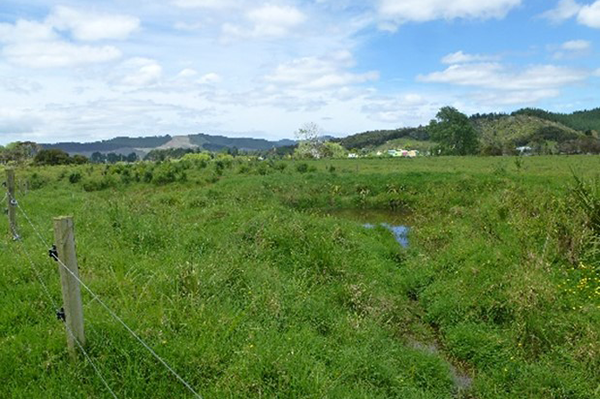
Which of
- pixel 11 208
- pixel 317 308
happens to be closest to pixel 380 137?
pixel 11 208

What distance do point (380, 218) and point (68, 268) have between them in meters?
18.1

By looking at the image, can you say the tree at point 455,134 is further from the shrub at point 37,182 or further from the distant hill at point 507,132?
the shrub at point 37,182

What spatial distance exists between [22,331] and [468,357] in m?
7.01

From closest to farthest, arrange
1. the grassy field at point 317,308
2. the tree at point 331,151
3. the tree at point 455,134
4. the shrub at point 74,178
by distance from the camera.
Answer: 1. the grassy field at point 317,308
2. the shrub at point 74,178
3. the tree at point 455,134
4. the tree at point 331,151

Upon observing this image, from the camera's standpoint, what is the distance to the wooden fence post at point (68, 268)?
4.66 meters

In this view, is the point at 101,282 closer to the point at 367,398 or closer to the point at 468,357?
the point at 367,398

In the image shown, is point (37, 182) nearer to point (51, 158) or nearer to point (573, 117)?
point (51, 158)

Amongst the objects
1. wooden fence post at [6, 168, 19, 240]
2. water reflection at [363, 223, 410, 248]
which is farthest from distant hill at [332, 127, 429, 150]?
wooden fence post at [6, 168, 19, 240]

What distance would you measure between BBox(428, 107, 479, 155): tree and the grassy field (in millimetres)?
65478

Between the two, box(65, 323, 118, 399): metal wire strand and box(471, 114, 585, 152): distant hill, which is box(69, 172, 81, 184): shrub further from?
box(471, 114, 585, 152): distant hill

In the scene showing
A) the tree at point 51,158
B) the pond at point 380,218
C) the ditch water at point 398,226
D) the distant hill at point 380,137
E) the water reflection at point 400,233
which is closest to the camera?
the ditch water at point 398,226

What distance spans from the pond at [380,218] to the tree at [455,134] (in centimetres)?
5878

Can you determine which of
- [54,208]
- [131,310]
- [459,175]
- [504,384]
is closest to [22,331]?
[131,310]

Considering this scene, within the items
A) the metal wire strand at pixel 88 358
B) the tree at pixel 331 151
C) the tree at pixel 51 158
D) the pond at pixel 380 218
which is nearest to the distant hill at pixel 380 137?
the tree at pixel 331 151
